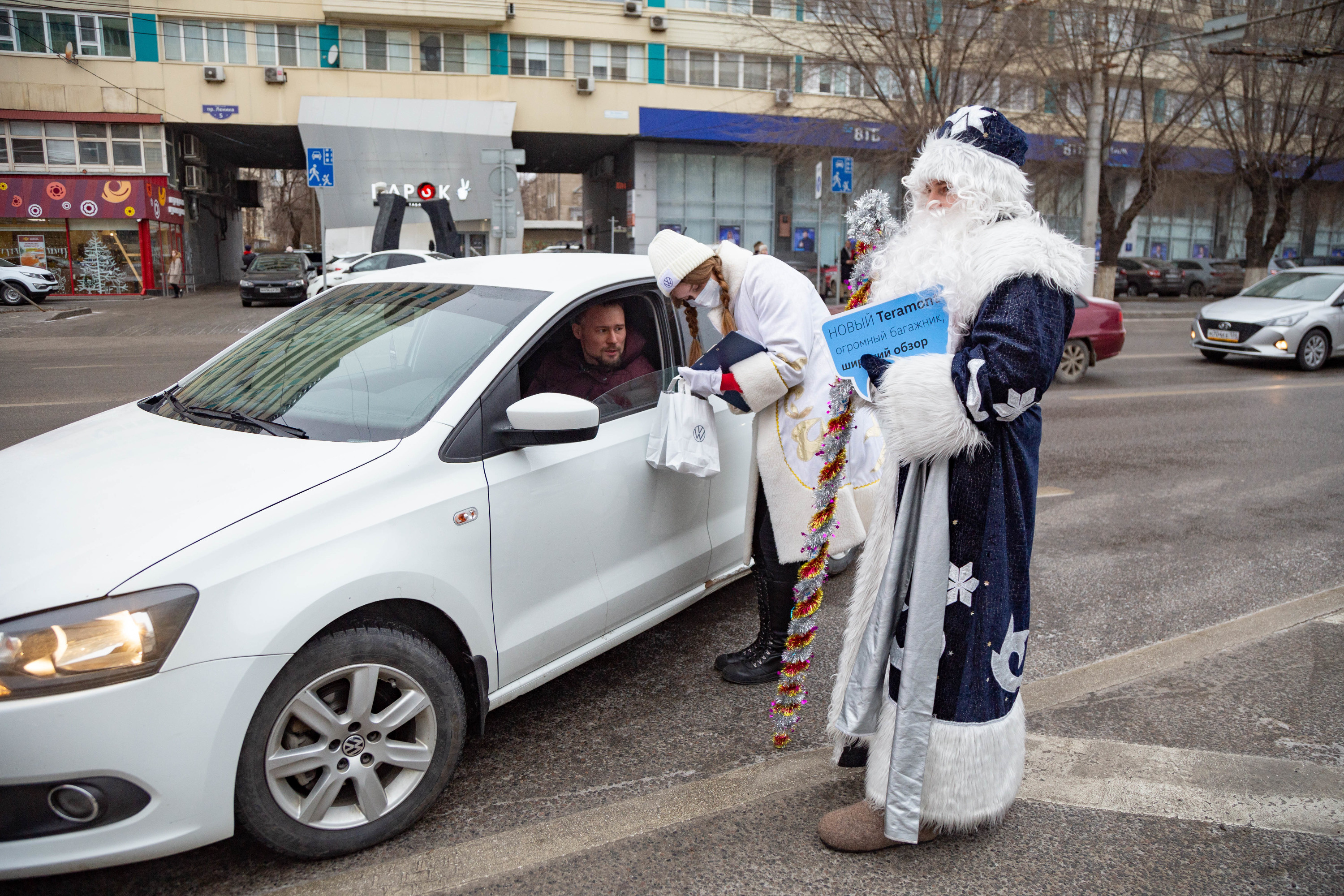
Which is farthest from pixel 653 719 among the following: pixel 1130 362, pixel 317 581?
pixel 1130 362

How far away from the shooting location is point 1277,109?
1081 inches

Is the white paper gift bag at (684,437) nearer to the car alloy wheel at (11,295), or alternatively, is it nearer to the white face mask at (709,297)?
the white face mask at (709,297)

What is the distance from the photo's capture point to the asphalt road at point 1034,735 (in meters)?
2.53

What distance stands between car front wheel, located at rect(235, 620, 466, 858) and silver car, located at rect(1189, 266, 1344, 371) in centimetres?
1459

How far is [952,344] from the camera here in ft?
8.18

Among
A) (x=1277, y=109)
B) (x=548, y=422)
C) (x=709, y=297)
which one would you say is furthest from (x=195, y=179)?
(x=548, y=422)

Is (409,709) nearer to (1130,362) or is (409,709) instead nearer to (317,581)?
(317,581)

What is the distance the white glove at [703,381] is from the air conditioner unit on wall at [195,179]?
37.6 m

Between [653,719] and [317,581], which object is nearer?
[317,581]

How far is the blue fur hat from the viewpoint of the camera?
7.97 feet

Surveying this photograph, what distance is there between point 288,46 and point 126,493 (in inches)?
1445

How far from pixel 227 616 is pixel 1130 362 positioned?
15.0m

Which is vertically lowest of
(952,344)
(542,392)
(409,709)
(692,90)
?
(409,709)

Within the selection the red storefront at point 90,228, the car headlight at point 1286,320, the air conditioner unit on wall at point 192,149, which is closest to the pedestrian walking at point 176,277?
the red storefront at point 90,228
